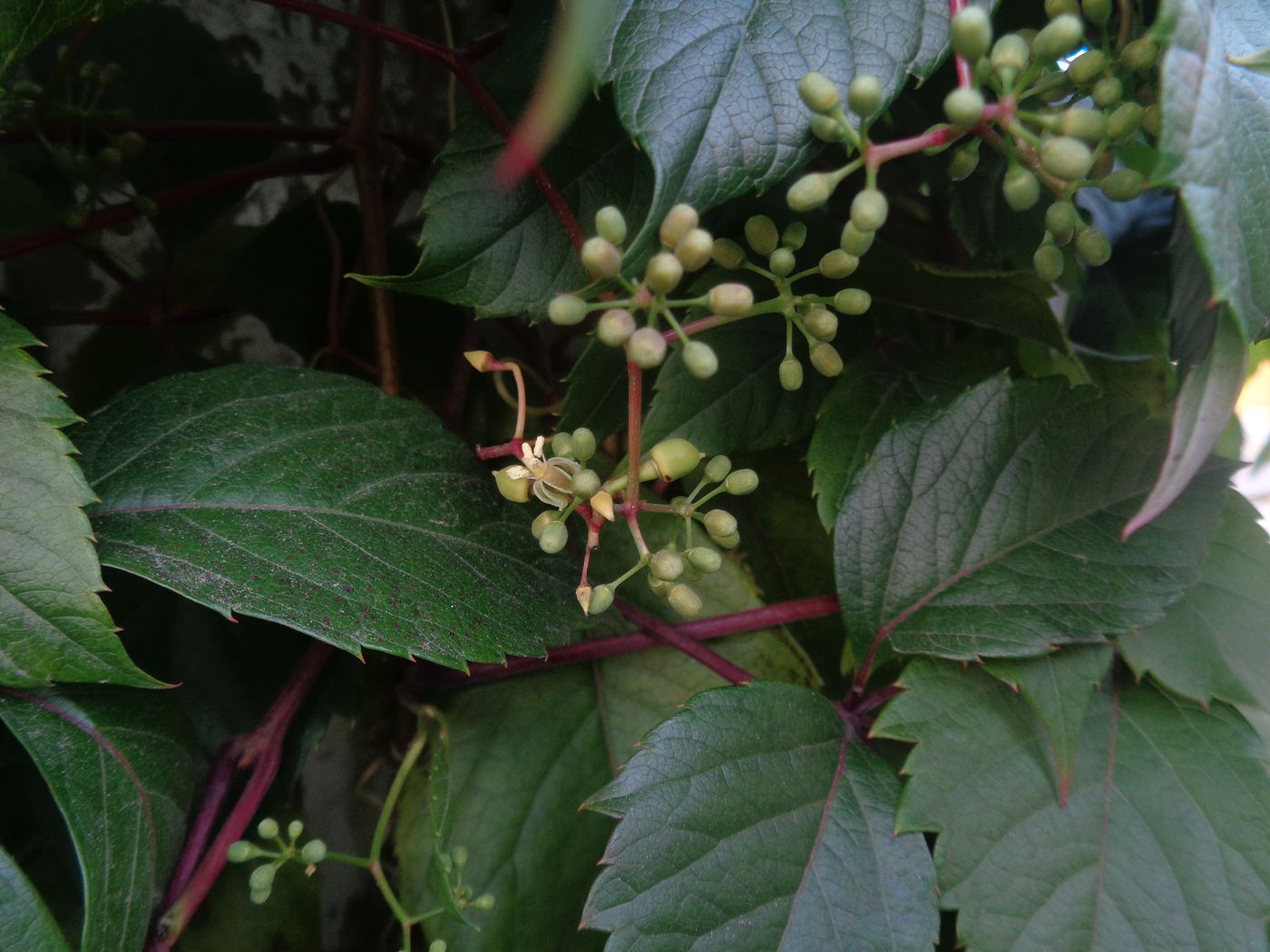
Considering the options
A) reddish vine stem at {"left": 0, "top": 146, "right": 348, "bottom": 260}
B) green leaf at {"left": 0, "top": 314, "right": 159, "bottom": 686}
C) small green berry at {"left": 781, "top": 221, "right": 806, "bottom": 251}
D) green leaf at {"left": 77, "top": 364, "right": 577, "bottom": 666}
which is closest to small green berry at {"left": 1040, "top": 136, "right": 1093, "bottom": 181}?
small green berry at {"left": 781, "top": 221, "right": 806, "bottom": 251}

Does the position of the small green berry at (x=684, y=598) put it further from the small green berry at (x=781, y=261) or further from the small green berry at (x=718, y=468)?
the small green berry at (x=781, y=261)

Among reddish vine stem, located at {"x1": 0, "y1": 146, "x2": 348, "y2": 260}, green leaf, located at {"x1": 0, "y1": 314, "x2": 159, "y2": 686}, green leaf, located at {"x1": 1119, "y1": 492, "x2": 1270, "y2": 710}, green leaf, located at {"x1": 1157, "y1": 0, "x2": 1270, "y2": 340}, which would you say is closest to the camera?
green leaf, located at {"x1": 1157, "y1": 0, "x2": 1270, "y2": 340}

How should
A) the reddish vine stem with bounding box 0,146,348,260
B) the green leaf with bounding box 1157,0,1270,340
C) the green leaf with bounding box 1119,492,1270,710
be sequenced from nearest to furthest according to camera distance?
the green leaf with bounding box 1157,0,1270,340 → the green leaf with bounding box 1119,492,1270,710 → the reddish vine stem with bounding box 0,146,348,260

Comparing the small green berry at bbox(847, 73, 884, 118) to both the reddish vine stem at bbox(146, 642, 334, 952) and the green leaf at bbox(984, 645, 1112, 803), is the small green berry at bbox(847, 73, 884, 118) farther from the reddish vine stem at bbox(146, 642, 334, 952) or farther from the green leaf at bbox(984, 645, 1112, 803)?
the reddish vine stem at bbox(146, 642, 334, 952)

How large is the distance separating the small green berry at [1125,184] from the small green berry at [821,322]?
128 mm

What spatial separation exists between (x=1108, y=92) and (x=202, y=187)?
2.04 ft

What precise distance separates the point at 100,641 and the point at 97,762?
77 millimetres

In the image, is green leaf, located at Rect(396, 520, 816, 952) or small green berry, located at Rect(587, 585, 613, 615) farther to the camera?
green leaf, located at Rect(396, 520, 816, 952)

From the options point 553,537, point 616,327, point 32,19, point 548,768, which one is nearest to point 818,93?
point 616,327

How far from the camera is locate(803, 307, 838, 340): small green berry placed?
43 centimetres

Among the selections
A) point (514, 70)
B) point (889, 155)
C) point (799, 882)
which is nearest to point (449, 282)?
point (514, 70)

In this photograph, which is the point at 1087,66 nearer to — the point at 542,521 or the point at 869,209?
the point at 869,209

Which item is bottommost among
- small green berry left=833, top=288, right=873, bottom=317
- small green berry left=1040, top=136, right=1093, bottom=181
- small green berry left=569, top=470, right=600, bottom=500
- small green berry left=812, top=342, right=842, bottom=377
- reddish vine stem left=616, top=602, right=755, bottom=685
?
reddish vine stem left=616, top=602, right=755, bottom=685

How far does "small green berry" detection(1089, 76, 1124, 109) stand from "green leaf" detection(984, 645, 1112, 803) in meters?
0.29
